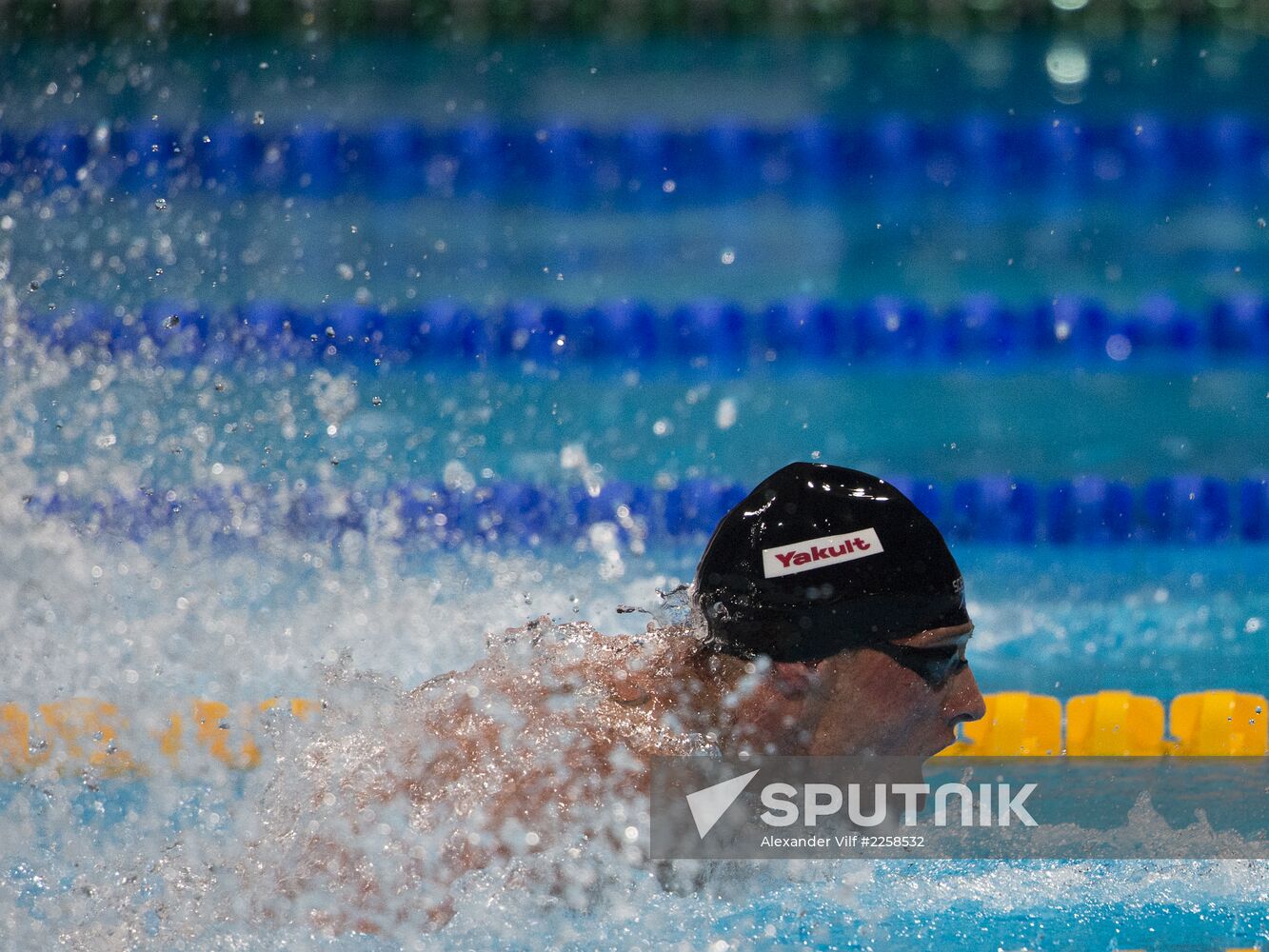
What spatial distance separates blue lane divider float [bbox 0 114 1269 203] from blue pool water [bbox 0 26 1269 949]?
18 millimetres

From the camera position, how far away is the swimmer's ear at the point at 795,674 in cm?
128

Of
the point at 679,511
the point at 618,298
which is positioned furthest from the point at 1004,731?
Answer: the point at 618,298

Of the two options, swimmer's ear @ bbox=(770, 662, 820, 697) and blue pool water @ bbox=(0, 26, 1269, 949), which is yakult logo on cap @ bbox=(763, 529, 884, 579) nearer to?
swimmer's ear @ bbox=(770, 662, 820, 697)

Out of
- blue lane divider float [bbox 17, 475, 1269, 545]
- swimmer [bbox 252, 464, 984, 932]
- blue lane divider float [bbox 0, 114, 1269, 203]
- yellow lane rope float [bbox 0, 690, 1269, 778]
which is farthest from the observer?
blue lane divider float [bbox 0, 114, 1269, 203]

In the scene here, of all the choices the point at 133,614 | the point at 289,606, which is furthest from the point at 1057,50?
the point at 133,614

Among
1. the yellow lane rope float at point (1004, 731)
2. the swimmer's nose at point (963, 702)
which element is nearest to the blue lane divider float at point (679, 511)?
the yellow lane rope float at point (1004, 731)

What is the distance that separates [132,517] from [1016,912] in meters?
2.81

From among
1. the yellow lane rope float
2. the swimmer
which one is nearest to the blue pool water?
the yellow lane rope float

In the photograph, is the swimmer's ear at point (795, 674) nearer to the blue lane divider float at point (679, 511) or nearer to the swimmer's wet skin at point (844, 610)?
the swimmer's wet skin at point (844, 610)

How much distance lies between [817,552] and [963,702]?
0.76ft

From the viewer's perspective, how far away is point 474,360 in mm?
3748

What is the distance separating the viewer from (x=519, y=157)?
383 cm

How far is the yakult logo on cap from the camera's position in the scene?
1287mm

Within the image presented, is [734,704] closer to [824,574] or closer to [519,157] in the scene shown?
[824,574]
